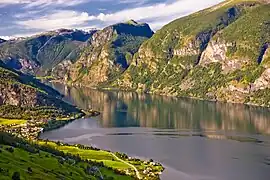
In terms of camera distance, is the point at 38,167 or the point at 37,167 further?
the point at 38,167

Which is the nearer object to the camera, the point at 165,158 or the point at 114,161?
the point at 114,161

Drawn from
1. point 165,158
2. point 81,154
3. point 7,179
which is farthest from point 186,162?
point 7,179

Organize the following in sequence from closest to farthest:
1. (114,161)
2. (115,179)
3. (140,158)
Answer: (115,179)
(114,161)
(140,158)

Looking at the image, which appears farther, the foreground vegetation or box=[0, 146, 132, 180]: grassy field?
box=[0, 146, 132, 180]: grassy field

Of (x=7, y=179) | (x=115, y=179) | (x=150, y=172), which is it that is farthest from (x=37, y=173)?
(x=150, y=172)

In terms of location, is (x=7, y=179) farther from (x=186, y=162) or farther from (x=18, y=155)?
(x=186, y=162)

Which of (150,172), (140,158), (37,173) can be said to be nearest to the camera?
(37,173)

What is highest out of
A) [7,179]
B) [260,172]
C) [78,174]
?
[7,179]

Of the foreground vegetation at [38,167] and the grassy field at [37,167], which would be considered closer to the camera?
the foreground vegetation at [38,167]

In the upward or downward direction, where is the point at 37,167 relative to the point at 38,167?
upward

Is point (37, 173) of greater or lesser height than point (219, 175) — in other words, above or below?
above
